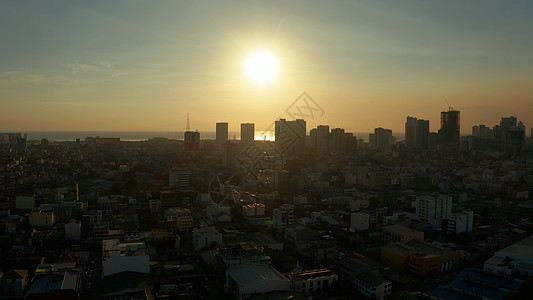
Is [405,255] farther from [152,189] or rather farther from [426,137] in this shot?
[426,137]

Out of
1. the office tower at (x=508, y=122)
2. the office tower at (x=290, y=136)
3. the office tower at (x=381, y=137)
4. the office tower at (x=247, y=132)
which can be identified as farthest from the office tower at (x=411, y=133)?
the office tower at (x=247, y=132)

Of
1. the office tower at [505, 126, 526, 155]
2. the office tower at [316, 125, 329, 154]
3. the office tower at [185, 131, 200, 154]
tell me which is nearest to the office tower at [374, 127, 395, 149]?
the office tower at [316, 125, 329, 154]

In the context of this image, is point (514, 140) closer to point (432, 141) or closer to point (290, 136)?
point (432, 141)

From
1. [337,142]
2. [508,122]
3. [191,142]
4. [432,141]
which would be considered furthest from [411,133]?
[191,142]

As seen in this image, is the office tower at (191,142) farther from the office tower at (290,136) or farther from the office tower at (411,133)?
the office tower at (411,133)

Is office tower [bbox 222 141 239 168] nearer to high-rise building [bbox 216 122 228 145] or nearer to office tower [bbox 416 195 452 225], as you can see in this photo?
high-rise building [bbox 216 122 228 145]
